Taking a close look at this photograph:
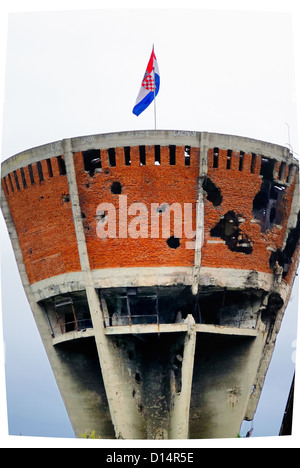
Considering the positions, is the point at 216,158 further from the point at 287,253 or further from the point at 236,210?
the point at 287,253

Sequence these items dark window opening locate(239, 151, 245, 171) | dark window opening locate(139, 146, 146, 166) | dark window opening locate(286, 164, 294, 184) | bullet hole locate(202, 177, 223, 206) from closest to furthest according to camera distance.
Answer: dark window opening locate(139, 146, 146, 166) < bullet hole locate(202, 177, 223, 206) < dark window opening locate(239, 151, 245, 171) < dark window opening locate(286, 164, 294, 184)

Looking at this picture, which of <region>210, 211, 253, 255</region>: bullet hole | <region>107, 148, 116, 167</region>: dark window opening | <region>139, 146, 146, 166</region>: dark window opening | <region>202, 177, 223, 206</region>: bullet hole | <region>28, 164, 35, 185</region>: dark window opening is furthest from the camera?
<region>28, 164, 35, 185</region>: dark window opening

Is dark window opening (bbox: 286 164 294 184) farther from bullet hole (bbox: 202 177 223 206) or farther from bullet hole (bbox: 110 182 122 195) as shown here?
bullet hole (bbox: 110 182 122 195)

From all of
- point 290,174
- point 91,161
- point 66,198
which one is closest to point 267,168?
point 290,174

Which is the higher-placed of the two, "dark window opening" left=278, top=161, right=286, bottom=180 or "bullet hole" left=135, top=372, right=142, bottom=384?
"dark window opening" left=278, top=161, right=286, bottom=180

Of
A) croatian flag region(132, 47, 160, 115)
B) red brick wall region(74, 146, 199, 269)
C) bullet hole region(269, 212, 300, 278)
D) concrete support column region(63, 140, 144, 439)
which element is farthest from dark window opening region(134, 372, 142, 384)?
croatian flag region(132, 47, 160, 115)

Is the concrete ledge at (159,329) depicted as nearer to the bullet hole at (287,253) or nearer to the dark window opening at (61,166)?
the bullet hole at (287,253)
